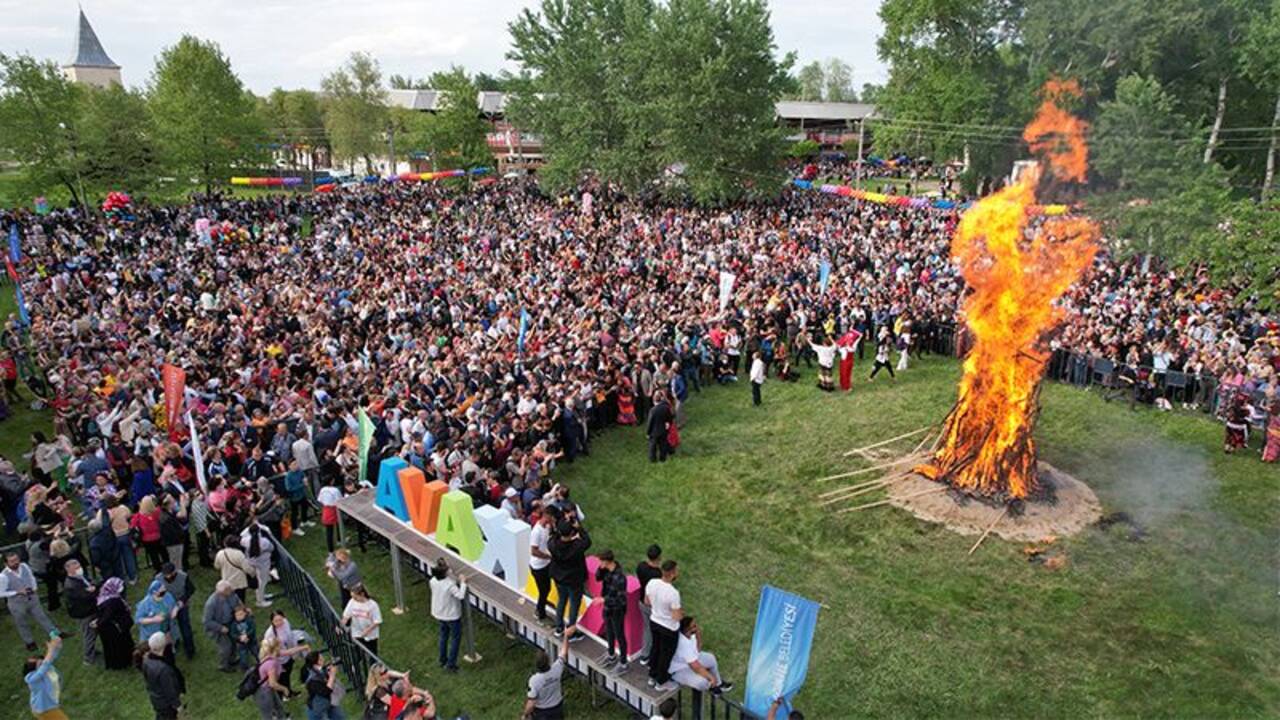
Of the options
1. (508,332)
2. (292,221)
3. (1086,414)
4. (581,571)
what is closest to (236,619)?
(581,571)

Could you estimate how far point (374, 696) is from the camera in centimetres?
784

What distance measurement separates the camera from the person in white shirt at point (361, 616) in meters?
9.41

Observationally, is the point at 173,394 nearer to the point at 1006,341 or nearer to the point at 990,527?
the point at 990,527

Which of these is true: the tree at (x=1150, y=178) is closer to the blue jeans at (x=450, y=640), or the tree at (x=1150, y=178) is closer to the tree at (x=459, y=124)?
the blue jeans at (x=450, y=640)

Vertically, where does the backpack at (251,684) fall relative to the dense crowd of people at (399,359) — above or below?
below

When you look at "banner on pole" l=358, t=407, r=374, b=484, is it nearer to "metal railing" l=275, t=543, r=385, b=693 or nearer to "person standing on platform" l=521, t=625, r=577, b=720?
"metal railing" l=275, t=543, r=385, b=693

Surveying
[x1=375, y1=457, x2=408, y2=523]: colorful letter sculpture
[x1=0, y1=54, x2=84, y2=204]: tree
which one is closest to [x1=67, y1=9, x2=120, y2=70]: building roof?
[x1=0, y1=54, x2=84, y2=204]: tree

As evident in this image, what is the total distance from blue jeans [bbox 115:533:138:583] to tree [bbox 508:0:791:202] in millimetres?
35279

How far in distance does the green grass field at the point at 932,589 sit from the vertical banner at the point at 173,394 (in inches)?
128

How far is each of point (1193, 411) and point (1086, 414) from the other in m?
2.58

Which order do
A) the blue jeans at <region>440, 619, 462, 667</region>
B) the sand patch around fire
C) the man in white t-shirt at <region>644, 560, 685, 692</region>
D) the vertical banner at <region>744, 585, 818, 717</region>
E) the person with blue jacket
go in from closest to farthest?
the vertical banner at <region>744, 585, 818, 717</region>
the man in white t-shirt at <region>644, 560, 685, 692</region>
the person with blue jacket
the blue jeans at <region>440, 619, 462, 667</region>
the sand patch around fire

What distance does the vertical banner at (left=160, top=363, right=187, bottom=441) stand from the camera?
46.8 ft

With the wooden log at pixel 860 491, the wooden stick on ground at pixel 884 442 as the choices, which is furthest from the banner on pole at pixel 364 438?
the wooden stick on ground at pixel 884 442

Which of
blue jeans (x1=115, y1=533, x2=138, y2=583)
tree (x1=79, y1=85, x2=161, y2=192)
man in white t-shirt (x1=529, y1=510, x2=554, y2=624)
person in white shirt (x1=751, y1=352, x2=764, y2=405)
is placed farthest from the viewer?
tree (x1=79, y1=85, x2=161, y2=192)
